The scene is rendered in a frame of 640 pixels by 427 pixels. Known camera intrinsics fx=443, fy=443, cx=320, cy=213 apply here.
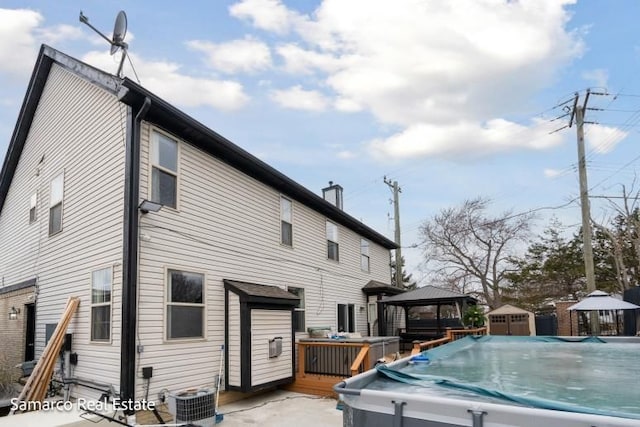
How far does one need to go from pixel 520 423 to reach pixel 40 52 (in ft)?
37.5

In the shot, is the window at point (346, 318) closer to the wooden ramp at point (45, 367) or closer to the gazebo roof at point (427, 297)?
the gazebo roof at point (427, 297)

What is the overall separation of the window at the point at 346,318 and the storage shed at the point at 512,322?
4.46 meters

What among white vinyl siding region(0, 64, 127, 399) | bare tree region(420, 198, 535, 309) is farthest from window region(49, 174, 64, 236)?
bare tree region(420, 198, 535, 309)

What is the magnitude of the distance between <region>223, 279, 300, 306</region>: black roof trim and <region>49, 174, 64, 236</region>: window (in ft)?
11.8

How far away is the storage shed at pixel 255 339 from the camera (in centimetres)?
792

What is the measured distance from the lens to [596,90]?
14398 mm

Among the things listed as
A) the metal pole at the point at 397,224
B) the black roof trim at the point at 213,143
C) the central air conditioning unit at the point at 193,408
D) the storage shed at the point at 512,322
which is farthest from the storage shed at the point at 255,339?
the metal pole at the point at 397,224

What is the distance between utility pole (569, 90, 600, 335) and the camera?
1291cm

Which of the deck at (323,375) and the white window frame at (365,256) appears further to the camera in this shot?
the white window frame at (365,256)

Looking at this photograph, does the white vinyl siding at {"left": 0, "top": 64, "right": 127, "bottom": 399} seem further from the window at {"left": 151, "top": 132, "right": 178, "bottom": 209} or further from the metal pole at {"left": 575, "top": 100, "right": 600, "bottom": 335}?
the metal pole at {"left": 575, "top": 100, "right": 600, "bottom": 335}

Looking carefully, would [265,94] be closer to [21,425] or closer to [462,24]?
[462,24]

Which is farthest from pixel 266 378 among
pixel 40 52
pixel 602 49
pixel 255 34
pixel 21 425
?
pixel 602 49

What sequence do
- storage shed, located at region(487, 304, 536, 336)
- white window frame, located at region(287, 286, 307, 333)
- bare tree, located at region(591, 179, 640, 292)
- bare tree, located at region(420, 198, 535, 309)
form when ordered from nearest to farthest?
1. white window frame, located at region(287, 286, 307, 333)
2. storage shed, located at region(487, 304, 536, 336)
3. bare tree, located at region(591, 179, 640, 292)
4. bare tree, located at region(420, 198, 535, 309)

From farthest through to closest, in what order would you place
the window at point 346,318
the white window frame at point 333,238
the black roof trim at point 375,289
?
1. the black roof trim at point 375,289
2. the window at point 346,318
3. the white window frame at point 333,238
